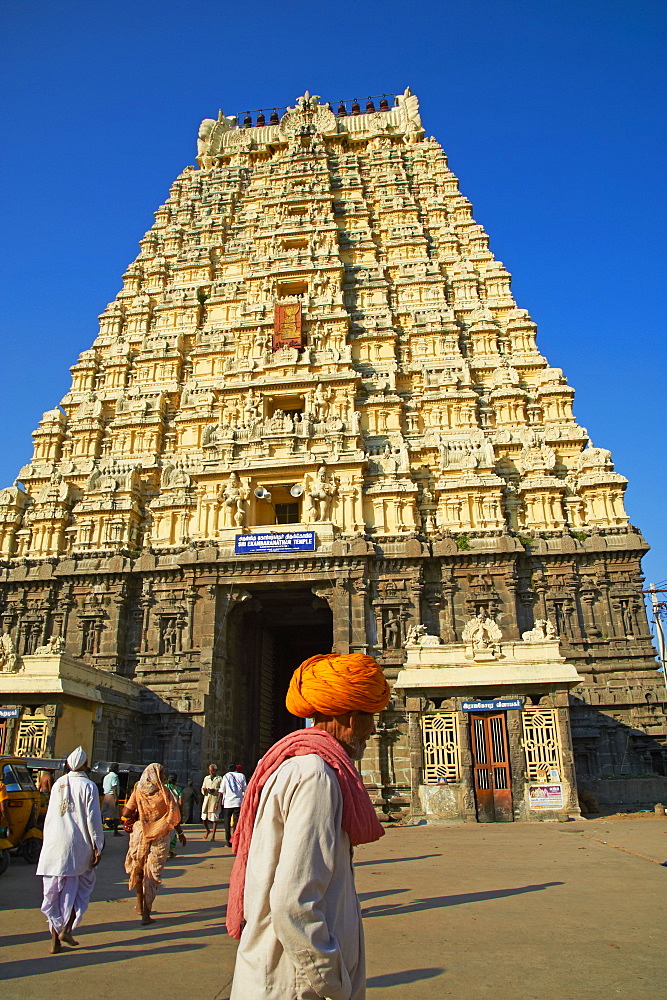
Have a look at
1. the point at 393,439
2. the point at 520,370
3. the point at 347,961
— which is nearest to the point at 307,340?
the point at 393,439

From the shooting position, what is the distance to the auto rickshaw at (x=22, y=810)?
40.6 feet

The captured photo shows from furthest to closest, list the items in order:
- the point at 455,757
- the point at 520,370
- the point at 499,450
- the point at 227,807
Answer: the point at 520,370
the point at 499,450
the point at 455,757
the point at 227,807

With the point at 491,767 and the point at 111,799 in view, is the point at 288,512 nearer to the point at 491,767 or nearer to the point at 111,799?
the point at 491,767

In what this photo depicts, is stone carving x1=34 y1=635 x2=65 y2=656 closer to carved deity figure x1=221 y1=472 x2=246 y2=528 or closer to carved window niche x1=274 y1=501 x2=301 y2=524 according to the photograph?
carved deity figure x1=221 y1=472 x2=246 y2=528

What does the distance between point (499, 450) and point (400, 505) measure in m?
5.36

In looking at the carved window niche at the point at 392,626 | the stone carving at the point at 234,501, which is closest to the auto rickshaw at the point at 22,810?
the carved window niche at the point at 392,626

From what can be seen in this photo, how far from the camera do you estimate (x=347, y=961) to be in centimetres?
273

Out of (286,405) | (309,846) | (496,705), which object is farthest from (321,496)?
(309,846)

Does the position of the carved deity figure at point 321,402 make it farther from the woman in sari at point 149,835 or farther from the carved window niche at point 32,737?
the woman in sari at point 149,835

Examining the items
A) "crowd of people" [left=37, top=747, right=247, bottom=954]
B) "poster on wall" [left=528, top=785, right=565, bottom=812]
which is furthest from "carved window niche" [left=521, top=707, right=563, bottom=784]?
"crowd of people" [left=37, top=747, right=247, bottom=954]

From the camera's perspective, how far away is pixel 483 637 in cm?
1998

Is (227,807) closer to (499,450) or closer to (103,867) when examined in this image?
(103,867)

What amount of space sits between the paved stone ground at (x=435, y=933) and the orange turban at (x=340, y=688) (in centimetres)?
315

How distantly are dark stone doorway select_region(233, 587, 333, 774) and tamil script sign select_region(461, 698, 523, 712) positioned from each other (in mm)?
8267
